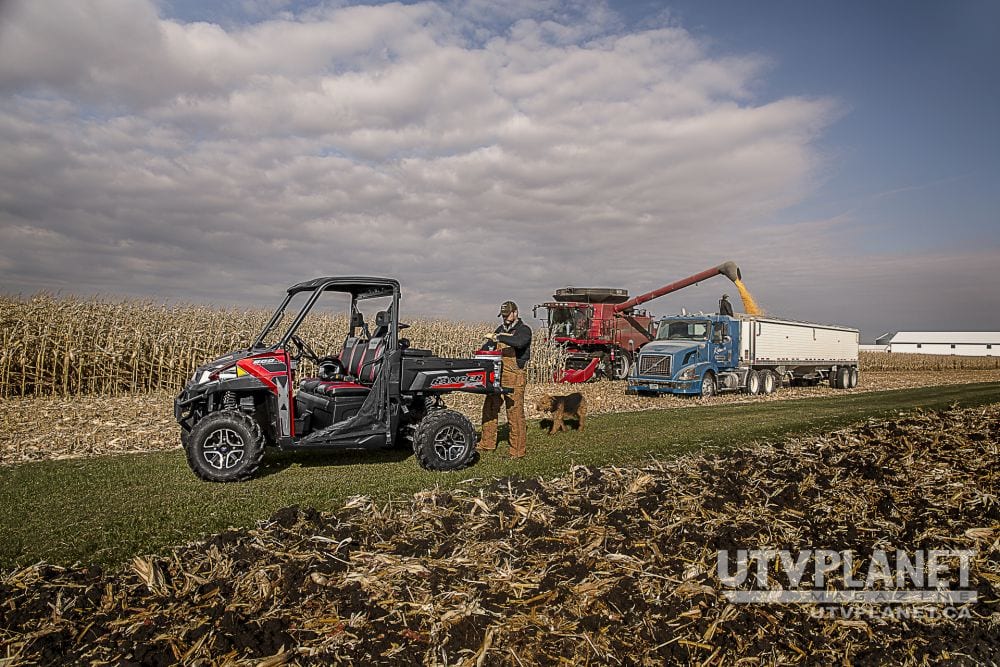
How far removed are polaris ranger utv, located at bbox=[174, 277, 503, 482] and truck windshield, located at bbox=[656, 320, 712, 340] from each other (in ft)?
43.9

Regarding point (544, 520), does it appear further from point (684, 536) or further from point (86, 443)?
point (86, 443)

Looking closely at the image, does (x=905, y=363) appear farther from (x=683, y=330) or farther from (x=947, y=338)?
(x=947, y=338)

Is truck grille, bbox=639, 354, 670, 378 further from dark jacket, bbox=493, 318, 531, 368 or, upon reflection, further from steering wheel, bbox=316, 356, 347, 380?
steering wheel, bbox=316, 356, 347, 380

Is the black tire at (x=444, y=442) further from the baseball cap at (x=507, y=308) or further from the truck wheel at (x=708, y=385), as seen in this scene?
the truck wheel at (x=708, y=385)

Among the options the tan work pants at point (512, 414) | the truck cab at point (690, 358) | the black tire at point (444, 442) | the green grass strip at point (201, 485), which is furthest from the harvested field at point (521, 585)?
the truck cab at point (690, 358)

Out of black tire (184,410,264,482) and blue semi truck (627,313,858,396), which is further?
blue semi truck (627,313,858,396)

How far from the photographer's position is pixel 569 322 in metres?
25.7

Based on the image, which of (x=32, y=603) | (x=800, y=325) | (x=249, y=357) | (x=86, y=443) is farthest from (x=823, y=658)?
(x=800, y=325)

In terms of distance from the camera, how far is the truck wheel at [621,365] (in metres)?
25.3

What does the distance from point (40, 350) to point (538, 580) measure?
16463 millimetres

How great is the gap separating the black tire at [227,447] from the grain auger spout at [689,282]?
64.3ft

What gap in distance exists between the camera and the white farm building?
346ft

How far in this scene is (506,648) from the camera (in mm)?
3676
